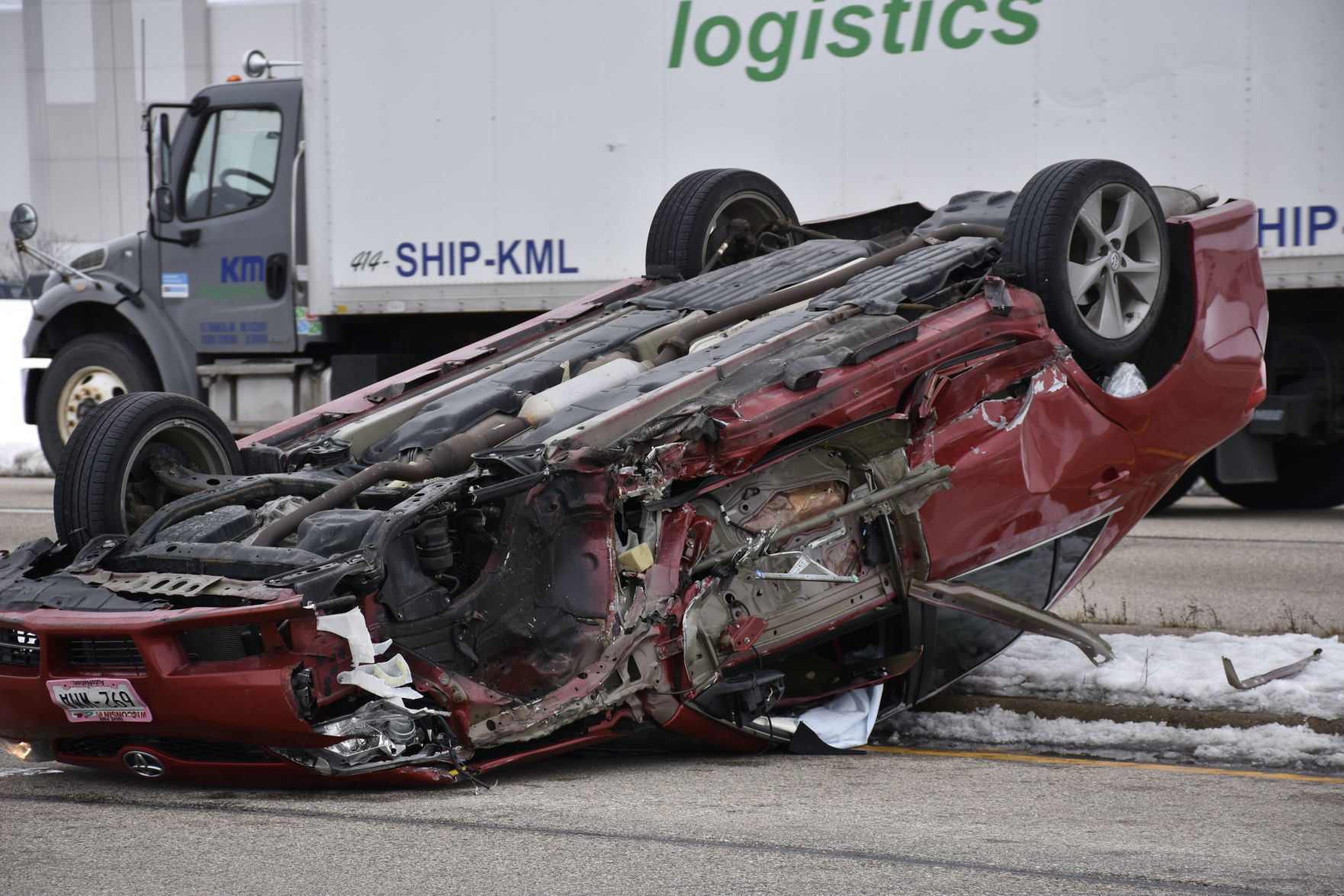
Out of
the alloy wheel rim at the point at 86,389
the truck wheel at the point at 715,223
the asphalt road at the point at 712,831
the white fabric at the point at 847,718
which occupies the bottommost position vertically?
the white fabric at the point at 847,718

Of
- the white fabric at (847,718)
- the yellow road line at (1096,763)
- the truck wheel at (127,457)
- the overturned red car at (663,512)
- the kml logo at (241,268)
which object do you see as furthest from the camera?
the kml logo at (241,268)

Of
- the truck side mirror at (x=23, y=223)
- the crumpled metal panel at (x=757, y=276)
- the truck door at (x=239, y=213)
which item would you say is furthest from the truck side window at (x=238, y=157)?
the crumpled metal panel at (x=757, y=276)

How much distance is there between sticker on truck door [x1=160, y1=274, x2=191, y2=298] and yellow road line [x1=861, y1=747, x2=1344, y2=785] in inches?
320

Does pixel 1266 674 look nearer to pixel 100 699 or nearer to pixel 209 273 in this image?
pixel 100 699

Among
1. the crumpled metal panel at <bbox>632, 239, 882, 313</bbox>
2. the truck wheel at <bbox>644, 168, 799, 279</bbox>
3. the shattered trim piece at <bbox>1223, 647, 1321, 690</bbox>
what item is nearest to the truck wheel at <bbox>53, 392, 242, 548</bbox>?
the crumpled metal panel at <bbox>632, 239, 882, 313</bbox>

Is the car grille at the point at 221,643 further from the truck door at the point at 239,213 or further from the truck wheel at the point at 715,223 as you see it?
the truck door at the point at 239,213

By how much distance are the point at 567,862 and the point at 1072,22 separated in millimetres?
7340

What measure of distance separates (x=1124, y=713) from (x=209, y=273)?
27.4 ft

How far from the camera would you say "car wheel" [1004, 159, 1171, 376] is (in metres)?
5.46

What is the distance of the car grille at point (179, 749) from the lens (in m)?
4.09

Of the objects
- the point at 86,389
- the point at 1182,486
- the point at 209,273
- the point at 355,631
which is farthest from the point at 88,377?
the point at 355,631

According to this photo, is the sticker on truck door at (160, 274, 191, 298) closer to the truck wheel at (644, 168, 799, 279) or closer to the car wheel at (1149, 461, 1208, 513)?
the truck wheel at (644, 168, 799, 279)

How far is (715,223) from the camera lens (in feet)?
22.3

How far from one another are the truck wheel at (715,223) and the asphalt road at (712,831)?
8.59 feet
